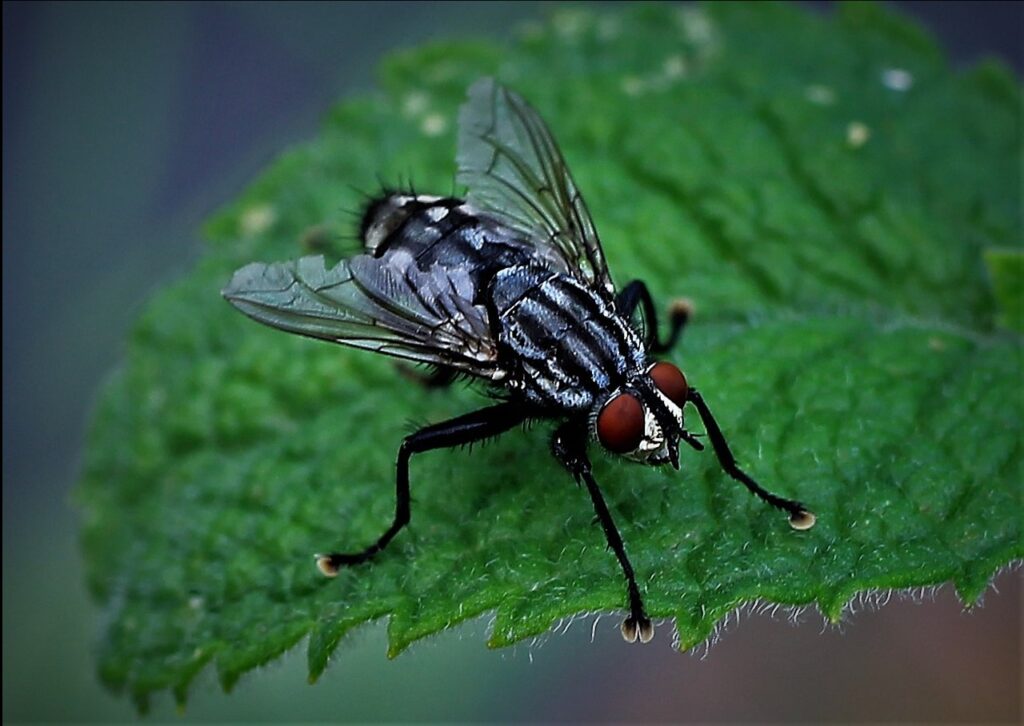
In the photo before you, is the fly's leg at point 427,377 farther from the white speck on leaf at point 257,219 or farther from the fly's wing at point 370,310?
the white speck on leaf at point 257,219

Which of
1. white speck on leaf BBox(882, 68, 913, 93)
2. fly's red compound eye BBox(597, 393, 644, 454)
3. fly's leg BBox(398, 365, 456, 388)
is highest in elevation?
white speck on leaf BBox(882, 68, 913, 93)

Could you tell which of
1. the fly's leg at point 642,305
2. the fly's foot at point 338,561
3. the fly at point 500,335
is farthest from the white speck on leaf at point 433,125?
the fly's foot at point 338,561

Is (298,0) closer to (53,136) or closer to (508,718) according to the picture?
(53,136)

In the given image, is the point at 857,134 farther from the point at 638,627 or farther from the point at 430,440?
the point at 638,627

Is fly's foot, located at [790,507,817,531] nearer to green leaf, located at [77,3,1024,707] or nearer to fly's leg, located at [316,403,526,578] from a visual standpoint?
green leaf, located at [77,3,1024,707]

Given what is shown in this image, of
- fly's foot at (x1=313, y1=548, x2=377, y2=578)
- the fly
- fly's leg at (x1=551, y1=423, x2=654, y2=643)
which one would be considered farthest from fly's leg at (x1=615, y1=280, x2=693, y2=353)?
fly's foot at (x1=313, y1=548, x2=377, y2=578)

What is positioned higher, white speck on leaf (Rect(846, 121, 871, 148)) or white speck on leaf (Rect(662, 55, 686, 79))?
white speck on leaf (Rect(662, 55, 686, 79))

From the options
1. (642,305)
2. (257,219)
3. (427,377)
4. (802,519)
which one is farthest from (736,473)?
(257,219)

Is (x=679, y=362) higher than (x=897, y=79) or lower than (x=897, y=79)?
lower
